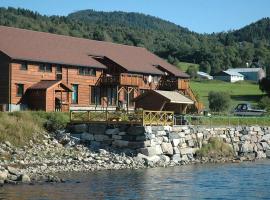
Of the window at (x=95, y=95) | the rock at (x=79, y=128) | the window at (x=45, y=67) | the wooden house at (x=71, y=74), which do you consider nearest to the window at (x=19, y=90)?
the wooden house at (x=71, y=74)

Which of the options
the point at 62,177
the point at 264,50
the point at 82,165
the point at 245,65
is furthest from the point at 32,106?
the point at 264,50

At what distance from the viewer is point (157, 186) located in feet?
101

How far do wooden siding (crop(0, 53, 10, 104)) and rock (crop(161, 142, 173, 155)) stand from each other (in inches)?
624

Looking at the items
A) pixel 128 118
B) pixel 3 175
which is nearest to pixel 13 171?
pixel 3 175

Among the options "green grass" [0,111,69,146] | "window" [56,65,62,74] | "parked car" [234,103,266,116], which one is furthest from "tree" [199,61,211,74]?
"green grass" [0,111,69,146]

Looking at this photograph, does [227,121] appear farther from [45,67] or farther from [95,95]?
[45,67]

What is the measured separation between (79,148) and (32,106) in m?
11.9

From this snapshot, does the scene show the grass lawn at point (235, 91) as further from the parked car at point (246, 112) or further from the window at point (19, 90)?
the window at point (19, 90)

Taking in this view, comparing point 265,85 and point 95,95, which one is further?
point 265,85

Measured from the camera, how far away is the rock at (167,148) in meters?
43.4

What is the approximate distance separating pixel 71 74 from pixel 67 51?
3391 mm

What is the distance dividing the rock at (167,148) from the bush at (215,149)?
2.98m

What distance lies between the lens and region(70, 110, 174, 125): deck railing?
4306cm

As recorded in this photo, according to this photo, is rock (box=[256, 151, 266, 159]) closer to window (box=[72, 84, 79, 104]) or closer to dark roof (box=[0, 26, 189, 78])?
dark roof (box=[0, 26, 189, 78])
